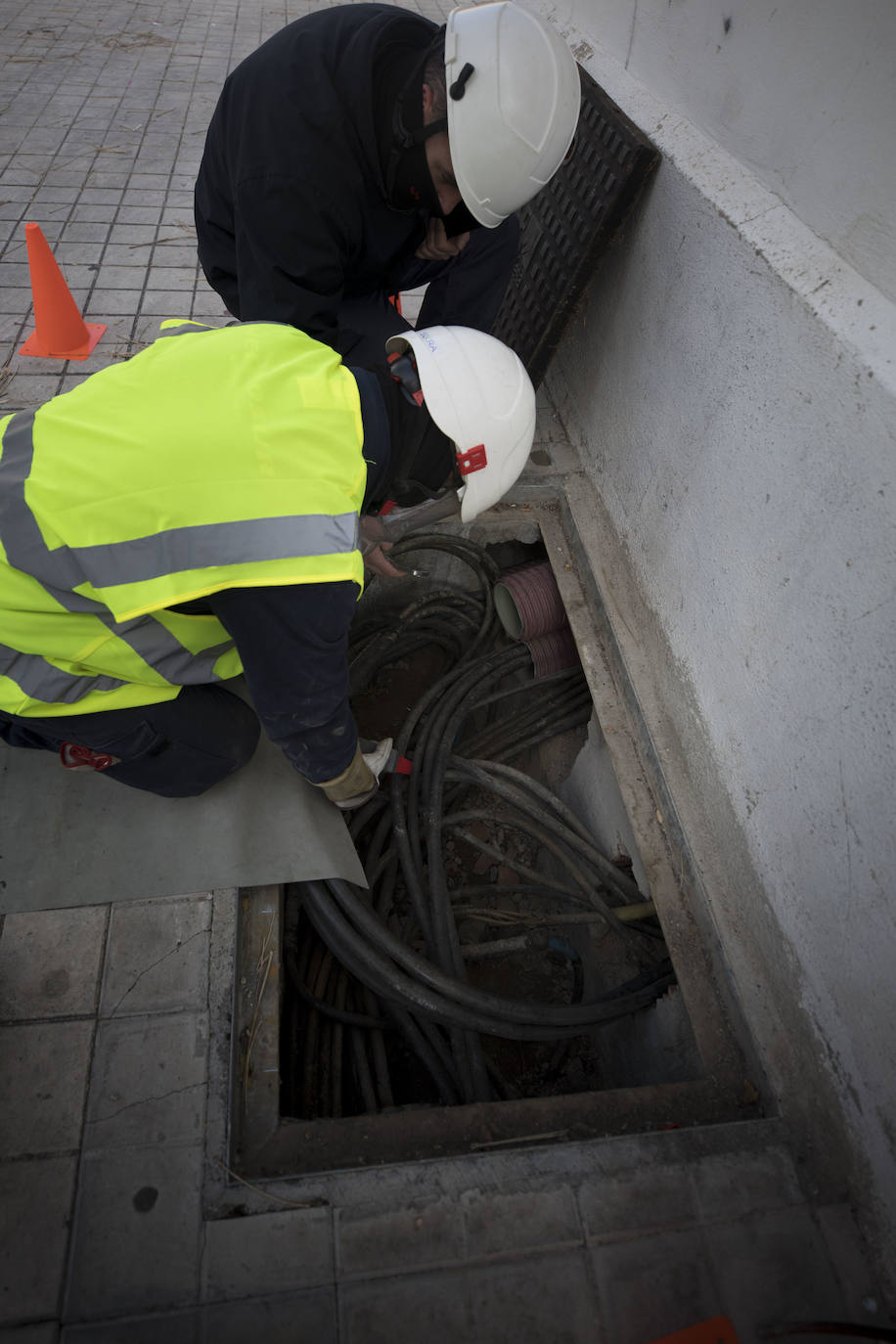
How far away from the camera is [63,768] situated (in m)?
2.36

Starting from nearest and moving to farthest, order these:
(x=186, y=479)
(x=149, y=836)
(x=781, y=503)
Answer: (x=186, y=479)
(x=781, y=503)
(x=149, y=836)

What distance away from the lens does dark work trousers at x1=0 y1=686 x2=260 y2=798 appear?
6.73 ft

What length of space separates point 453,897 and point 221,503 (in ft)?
5.94

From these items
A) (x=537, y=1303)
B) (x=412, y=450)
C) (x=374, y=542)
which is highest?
(x=412, y=450)

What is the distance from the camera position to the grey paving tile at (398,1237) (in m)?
1.60

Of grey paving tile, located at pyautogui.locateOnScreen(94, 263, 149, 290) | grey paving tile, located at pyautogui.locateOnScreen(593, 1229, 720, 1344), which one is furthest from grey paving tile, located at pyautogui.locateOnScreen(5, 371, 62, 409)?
grey paving tile, located at pyautogui.locateOnScreen(593, 1229, 720, 1344)

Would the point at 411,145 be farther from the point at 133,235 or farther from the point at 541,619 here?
the point at 133,235

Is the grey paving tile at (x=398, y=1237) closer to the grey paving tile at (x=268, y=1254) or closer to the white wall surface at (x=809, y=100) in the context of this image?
the grey paving tile at (x=268, y=1254)

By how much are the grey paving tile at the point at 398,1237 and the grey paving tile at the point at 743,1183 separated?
61 cm

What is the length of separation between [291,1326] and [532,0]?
5639 mm

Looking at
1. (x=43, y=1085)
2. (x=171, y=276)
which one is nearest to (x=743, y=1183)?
(x=43, y=1085)

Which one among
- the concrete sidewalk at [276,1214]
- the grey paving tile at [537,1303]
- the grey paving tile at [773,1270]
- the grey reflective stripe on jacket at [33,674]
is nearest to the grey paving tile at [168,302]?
the grey reflective stripe on jacket at [33,674]

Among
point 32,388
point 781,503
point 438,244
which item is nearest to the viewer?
point 781,503

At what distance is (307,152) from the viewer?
6.86 feet
